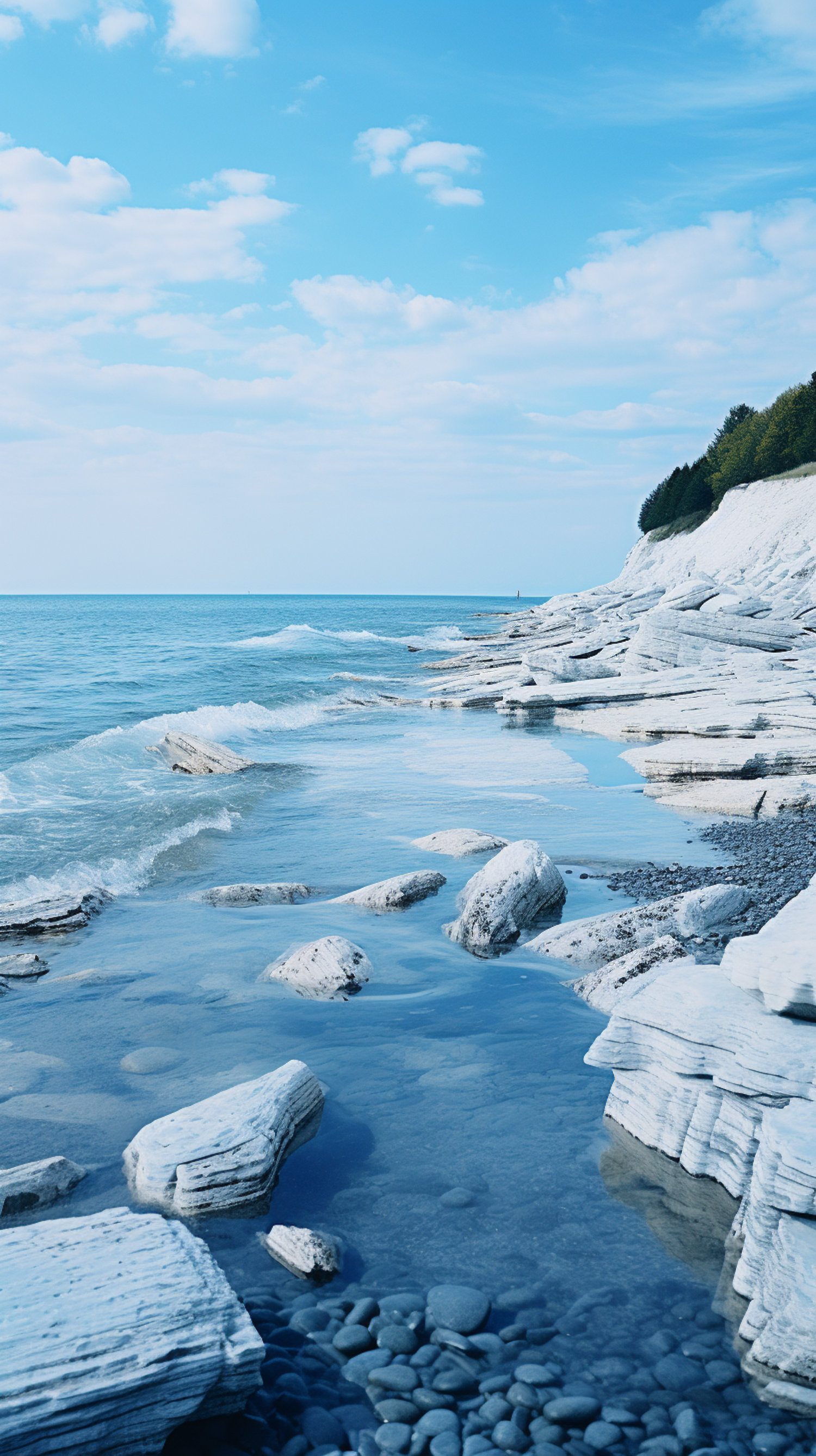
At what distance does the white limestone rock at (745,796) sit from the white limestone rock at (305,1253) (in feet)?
33.0

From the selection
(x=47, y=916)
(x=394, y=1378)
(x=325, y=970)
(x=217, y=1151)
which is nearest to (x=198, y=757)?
(x=47, y=916)

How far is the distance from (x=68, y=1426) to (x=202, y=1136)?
68.5 inches

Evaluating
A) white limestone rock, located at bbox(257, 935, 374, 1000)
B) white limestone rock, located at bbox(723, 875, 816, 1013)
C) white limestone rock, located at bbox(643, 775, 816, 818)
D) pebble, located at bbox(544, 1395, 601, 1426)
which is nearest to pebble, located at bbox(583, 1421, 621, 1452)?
pebble, located at bbox(544, 1395, 601, 1426)

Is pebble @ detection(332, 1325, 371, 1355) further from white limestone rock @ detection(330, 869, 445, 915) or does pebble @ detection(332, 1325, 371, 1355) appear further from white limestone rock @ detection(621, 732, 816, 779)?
white limestone rock @ detection(621, 732, 816, 779)

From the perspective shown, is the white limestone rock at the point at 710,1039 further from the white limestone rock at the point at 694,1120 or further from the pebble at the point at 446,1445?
the pebble at the point at 446,1445

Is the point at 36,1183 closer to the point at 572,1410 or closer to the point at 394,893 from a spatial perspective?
the point at 572,1410

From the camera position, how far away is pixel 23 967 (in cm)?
763

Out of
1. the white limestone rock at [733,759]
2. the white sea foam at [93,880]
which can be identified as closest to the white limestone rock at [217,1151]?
the white sea foam at [93,880]

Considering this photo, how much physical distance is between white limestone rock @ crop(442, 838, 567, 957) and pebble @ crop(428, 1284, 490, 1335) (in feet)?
13.4

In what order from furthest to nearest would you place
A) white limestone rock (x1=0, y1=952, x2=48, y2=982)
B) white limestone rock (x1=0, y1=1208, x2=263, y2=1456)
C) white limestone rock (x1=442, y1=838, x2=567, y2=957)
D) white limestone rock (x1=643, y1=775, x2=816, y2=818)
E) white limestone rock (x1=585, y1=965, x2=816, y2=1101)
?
1. white limestone rock (x1=643, y1=775, x2=816, y2=818)
2. white limestone rock (x1=442, y1=838, x2=567, y2=957)
3. white limestone rock (x1=0, y1=952, x2=48, y2=982)
4. white limestone rock (x1=585, y1=965, x2=816, y2=1101)
5. white limestone rock (x1=0, y1=1208, x2=263, y2=1456)

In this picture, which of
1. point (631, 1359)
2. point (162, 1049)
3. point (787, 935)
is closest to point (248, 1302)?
point (631, 1359)

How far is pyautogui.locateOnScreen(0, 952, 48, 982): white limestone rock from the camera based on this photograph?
754 centimetres

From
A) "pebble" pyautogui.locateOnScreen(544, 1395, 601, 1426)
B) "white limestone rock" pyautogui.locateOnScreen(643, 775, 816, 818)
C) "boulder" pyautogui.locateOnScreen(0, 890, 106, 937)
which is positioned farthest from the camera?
"white limestone rock" pyautogui.locateOnScreen(643, 775, 816, 818)

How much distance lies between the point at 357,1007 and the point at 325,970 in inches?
21.0
